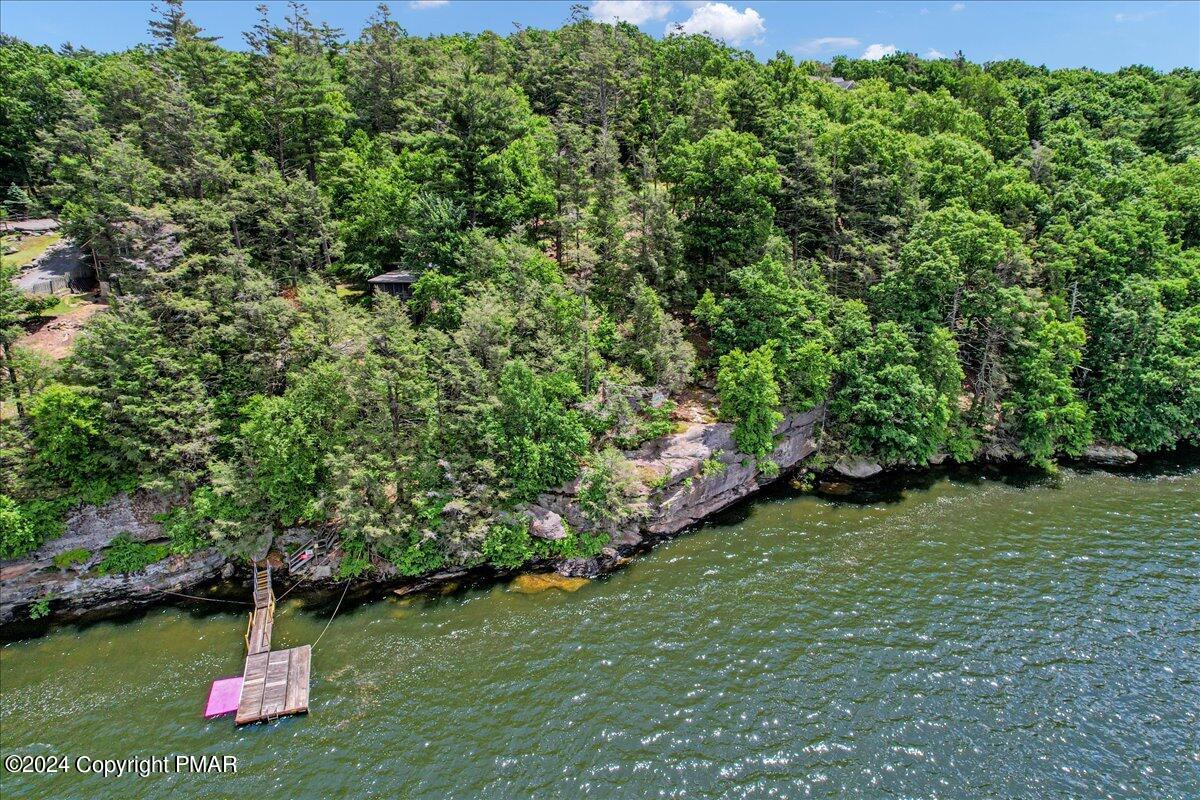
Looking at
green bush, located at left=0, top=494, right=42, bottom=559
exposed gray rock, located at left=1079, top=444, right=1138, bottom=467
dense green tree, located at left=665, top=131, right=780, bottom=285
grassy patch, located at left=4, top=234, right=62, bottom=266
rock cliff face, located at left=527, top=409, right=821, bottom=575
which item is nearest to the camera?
green bush, located at left=0, top=494, right=42, bottom=559

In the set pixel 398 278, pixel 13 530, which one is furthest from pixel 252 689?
pixel 398 278

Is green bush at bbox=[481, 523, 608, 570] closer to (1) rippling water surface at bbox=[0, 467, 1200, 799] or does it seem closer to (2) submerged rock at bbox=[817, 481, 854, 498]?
(1) rippling water surface at bbox=[0, 467, 1200, 799]

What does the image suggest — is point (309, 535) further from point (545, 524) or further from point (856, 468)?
point (856, 468)

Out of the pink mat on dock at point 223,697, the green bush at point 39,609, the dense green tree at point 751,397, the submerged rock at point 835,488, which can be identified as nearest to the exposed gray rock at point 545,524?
the dense green tree at point 751,397

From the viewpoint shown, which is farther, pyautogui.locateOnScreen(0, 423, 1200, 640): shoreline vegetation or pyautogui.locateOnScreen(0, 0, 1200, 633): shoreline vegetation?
pyautogui.locateOnScreen(0, 0, 1200, 633): shoreline vegetation

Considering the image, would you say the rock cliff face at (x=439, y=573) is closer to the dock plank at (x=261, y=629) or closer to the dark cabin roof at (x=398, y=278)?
the dock plank at (x=261, y=629)

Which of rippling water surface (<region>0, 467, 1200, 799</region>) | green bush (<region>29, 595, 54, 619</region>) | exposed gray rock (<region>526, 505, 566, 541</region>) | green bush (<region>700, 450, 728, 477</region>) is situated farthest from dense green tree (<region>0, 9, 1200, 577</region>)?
rippling water surface (<region>0, 467, 1200, 799</region>)
